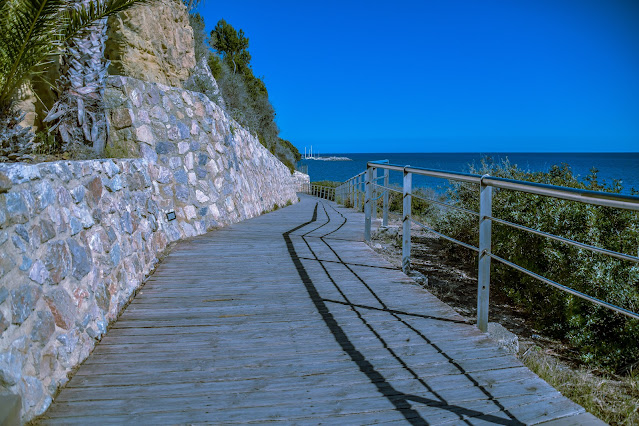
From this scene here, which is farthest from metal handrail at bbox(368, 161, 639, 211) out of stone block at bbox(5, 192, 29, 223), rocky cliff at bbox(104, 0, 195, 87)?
rocky cliff at bbox(104, 0, 195, 87)

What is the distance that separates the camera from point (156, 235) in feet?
17.3

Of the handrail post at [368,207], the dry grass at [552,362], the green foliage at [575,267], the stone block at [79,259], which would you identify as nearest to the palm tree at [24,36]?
the stone block at [79,259]

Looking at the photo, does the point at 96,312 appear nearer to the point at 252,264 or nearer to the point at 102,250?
the point at 102,250

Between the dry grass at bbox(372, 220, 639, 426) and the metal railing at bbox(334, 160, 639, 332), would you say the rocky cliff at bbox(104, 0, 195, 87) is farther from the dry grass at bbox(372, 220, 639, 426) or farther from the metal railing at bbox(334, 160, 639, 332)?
the metal railing at bbox(334, 160, 639, 332)

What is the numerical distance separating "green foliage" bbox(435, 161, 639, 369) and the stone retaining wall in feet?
13.4

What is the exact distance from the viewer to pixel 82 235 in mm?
3152

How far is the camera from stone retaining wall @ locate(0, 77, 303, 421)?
2252 millimetres

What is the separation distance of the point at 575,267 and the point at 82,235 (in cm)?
490

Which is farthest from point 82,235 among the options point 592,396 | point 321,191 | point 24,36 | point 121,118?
point 321,191

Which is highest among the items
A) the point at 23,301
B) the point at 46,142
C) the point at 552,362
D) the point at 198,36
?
the point at 198,36

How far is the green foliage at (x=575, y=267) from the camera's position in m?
4.35

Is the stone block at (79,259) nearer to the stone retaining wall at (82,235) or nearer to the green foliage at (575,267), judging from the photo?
the stone retaining wall at (82,235)

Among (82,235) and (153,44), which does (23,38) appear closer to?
(82,235)

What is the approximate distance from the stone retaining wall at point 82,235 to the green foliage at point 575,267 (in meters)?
4.08
